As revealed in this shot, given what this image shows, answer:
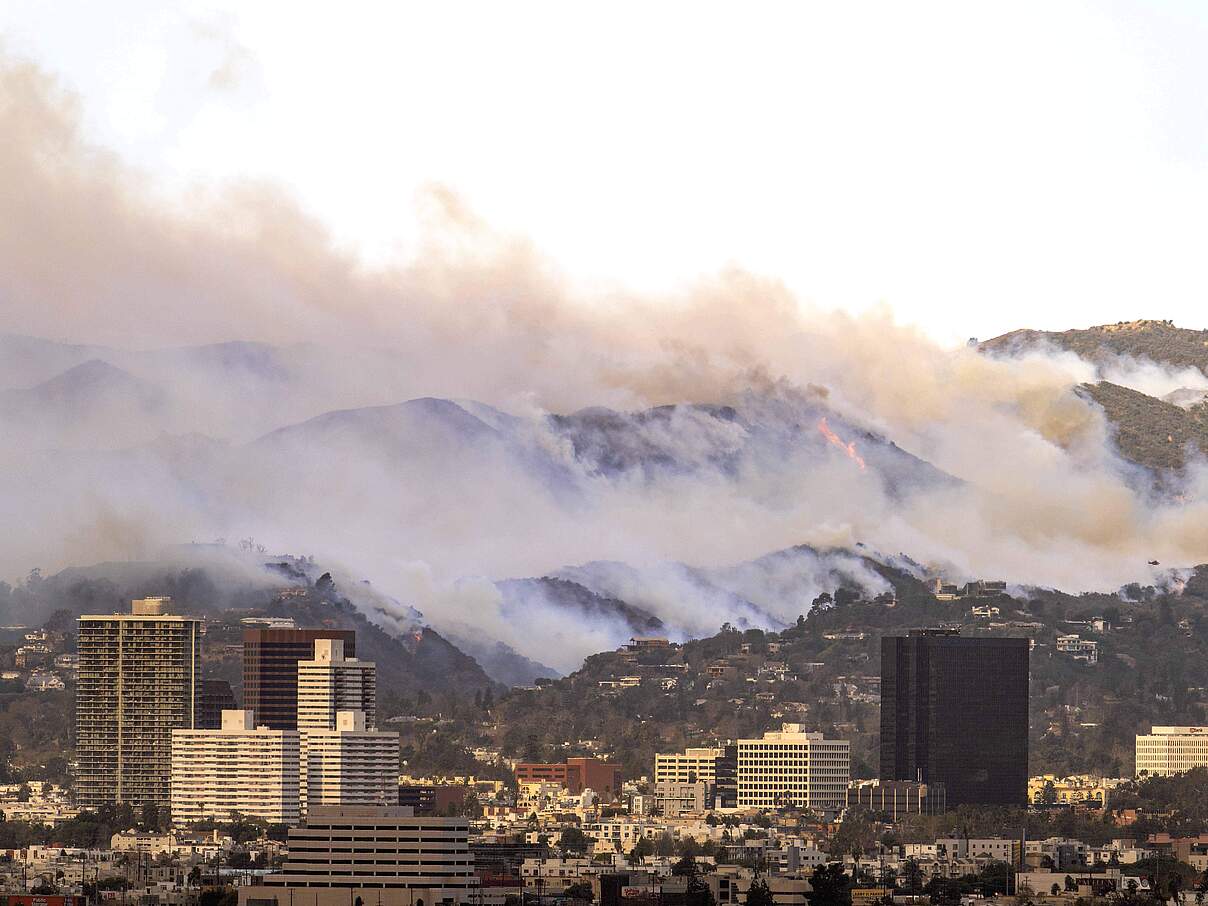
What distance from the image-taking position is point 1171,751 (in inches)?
7662

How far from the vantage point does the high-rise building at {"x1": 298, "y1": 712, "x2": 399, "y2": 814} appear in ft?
553

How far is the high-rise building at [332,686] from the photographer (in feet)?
592

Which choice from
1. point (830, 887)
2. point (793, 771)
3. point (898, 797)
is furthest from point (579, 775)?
point (830, 887)

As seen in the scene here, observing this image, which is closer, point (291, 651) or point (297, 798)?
point (297, 798)

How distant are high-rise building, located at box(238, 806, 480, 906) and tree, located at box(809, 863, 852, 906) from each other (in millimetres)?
11815

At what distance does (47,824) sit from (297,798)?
14.5m

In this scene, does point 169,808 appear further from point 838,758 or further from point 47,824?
point 838,758

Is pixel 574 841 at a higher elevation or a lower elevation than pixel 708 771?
lower

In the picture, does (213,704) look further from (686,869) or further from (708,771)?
(686,869)

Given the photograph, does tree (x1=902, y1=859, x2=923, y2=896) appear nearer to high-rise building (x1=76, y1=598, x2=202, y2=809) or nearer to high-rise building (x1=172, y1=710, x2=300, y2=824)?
high-rise building (x1=172, y1=710, x2=300, y2=824)

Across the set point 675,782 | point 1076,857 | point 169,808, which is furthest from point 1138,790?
point 169,808

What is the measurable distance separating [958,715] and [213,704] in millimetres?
41934

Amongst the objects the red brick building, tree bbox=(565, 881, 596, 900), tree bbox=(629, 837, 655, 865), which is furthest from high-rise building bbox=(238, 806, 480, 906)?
the red brick building

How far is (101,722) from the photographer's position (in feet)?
597
